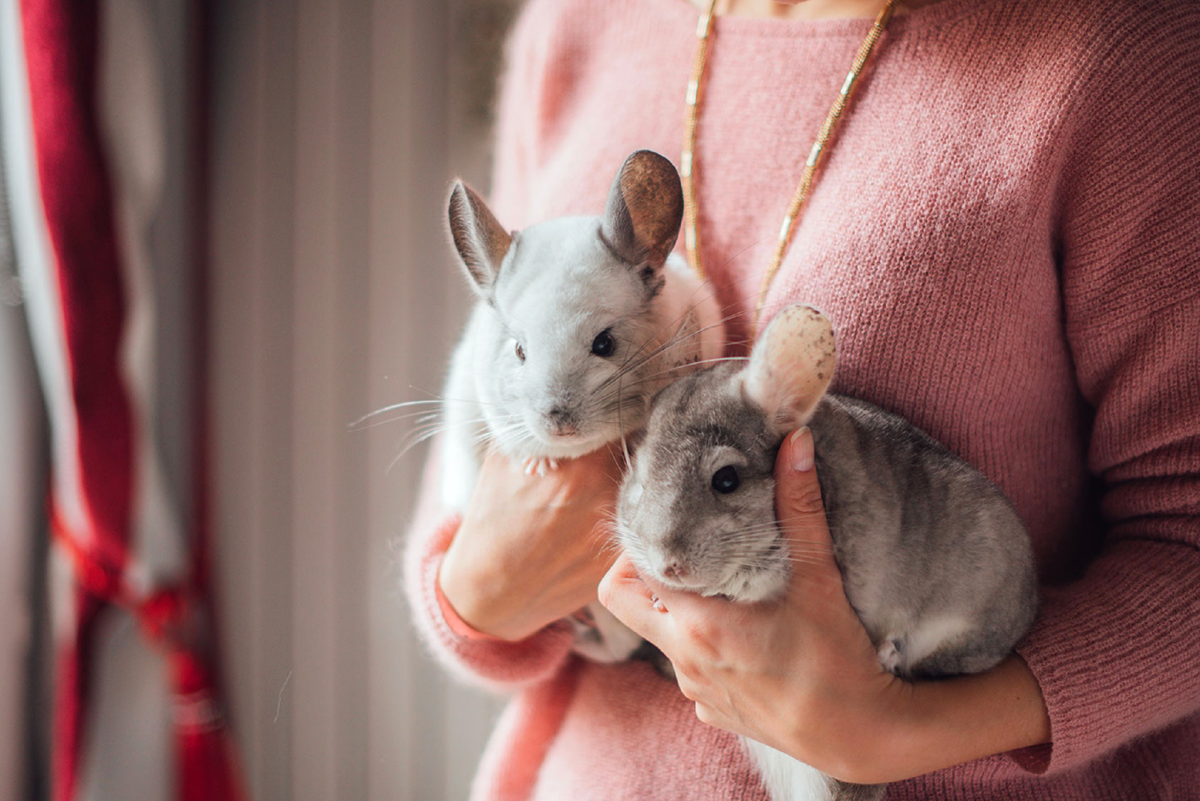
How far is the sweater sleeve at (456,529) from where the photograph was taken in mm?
971

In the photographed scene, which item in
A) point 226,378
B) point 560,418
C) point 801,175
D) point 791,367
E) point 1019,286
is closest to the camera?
point 791,367

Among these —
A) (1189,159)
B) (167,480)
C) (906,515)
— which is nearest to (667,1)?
(1189,159)

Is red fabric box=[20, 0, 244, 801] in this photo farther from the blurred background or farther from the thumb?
the thumb

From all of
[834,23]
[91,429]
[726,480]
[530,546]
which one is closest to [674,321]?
[726,480]

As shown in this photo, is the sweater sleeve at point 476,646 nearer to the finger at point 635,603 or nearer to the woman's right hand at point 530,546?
the woman's right hand at point 530,546

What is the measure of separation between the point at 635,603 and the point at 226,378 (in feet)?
3.69

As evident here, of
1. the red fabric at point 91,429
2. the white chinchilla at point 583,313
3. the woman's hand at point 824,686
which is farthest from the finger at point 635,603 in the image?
the red fabric at point 91,429

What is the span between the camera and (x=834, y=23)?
0.87m

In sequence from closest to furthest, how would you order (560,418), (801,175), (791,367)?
(791,367) → (560,418) → (801,175)

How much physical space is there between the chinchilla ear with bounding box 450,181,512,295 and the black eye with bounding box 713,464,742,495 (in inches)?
11.0

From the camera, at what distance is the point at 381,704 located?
3.94 feet

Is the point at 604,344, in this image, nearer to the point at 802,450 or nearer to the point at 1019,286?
the point at 802,450

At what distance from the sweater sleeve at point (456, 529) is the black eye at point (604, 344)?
324 millimetres

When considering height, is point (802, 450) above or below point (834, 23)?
below
